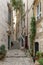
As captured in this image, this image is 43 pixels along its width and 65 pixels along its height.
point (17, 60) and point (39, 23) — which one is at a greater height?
point (39, 23)

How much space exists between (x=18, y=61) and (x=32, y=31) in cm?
300

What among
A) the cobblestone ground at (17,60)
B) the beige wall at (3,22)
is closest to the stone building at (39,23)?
the cobblestone ground at (17,60)

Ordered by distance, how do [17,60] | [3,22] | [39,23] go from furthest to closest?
[3,22]
[17,60]
[39,23]

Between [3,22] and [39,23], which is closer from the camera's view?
[39,23]

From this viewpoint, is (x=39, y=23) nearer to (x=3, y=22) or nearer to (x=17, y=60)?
(x=17, y=60)

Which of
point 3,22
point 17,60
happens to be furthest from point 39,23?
point 3,22

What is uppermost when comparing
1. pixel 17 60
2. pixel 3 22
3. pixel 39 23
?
pixel 3 22

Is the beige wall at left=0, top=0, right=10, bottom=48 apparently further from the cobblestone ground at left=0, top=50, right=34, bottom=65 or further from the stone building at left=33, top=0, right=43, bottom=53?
the stone building at left=33, top=0, right=43, bottom=53

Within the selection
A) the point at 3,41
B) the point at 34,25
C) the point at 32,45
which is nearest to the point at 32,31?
the point at 34,25

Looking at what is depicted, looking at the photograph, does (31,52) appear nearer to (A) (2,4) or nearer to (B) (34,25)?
(B) (34,25)

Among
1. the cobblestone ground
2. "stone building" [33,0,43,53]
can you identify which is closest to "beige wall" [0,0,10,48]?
the cobblestone ground

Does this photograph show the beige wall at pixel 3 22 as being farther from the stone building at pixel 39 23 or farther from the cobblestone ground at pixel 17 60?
the stone building at pixel 39 23

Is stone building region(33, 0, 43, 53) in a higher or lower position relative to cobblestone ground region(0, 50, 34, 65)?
higher

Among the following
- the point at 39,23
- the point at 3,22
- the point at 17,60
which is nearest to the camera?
the point at 39,23
